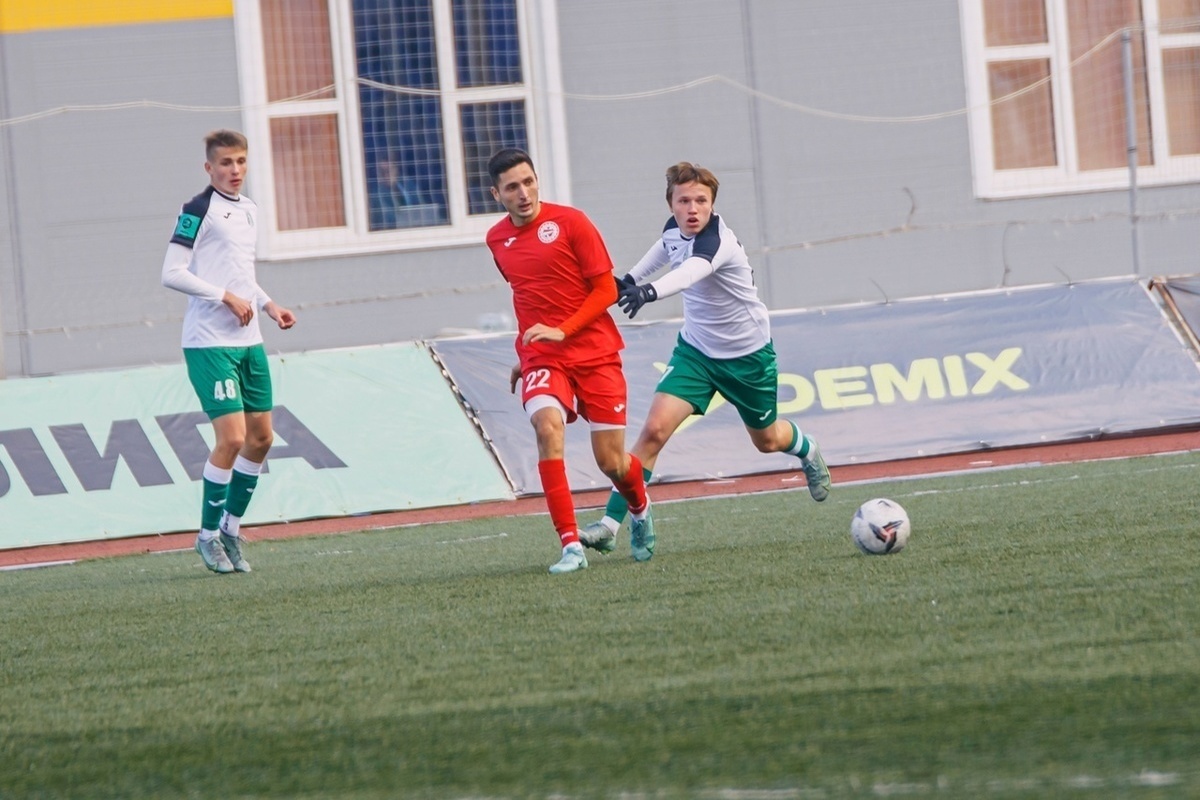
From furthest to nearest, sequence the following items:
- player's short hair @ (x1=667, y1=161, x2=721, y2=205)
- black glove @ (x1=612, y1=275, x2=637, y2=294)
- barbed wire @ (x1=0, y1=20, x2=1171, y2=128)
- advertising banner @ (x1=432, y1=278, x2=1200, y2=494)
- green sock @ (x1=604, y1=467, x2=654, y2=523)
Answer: barbed wire @ (x1=0, y1=20, x2=1171, y2=128) < advertising banner @ (x1=432, y1=278, x2=1200, y2=494) < green sock @ (x1=604, y1=467, x2=654, y2=523) < player's short hair @ (x1=667, y1=161, x2=721, y2=205) < black glove @ (x1=612, y1=275, x2=637, y2=294)

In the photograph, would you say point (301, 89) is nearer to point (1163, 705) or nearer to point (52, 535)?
point (52, 535)

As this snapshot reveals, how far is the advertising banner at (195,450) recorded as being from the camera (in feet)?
33.9

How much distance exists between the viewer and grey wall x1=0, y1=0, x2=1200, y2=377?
14.6m

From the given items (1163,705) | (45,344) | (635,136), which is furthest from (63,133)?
(1163,705)

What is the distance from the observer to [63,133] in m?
14.6

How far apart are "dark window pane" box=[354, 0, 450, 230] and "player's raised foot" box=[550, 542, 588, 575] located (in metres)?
9.13

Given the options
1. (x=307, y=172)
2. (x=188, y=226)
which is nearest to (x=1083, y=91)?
(x=307, y=172)

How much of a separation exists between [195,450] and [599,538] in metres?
4.78

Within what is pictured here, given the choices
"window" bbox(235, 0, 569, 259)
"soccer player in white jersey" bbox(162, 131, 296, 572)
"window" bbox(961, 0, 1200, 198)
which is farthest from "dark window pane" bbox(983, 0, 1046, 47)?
"soccer player in white jersey" bbox(162, 131, 296, 572)

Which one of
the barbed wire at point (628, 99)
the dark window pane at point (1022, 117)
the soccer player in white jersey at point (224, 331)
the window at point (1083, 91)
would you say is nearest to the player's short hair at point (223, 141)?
the soccer player in white jersey at point (224, 331)

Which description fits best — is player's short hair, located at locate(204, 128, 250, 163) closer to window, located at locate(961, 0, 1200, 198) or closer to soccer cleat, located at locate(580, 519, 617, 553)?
soccer cleat, located at locate(580, 519, 617, 553)

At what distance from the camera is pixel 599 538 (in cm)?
691

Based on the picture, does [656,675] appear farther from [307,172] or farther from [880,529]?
[307,172]

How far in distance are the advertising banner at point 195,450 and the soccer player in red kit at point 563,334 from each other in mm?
4241
